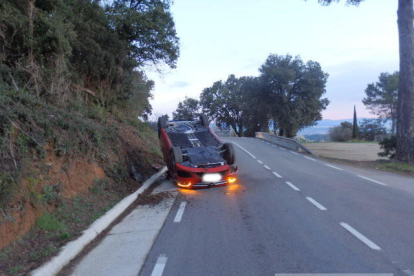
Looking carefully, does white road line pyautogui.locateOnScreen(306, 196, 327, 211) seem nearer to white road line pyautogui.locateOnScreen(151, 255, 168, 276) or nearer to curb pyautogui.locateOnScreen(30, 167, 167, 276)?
white road line pyautogui.locateOnScreen(151, 255, 168, 276)

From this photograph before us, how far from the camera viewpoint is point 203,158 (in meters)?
10.2

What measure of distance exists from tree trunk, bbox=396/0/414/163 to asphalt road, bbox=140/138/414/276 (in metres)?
6.26

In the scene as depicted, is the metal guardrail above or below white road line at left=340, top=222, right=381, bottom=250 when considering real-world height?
above

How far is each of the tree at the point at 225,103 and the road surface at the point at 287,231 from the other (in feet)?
179

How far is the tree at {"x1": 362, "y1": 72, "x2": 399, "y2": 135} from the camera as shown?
4986 centimetres

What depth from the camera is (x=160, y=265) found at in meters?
4.83

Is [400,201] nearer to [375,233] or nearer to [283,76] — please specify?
[375,233]

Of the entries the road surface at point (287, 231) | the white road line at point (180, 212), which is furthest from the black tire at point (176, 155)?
the white road line at point (180, 212)

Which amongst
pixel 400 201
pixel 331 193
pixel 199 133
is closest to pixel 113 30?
pixel 199 133

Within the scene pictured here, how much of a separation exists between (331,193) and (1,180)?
792 cm

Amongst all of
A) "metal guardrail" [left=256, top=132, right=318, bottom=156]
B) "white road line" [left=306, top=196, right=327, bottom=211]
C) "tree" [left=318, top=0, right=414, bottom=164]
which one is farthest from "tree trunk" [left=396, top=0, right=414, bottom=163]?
"white road line" [left=306, top=196, right=327, bottom=211]

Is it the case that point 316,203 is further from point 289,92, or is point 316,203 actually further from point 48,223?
point 289,92

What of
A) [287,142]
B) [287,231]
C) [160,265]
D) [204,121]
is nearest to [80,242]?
[160,265]

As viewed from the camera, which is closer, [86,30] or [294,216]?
[294,216]
